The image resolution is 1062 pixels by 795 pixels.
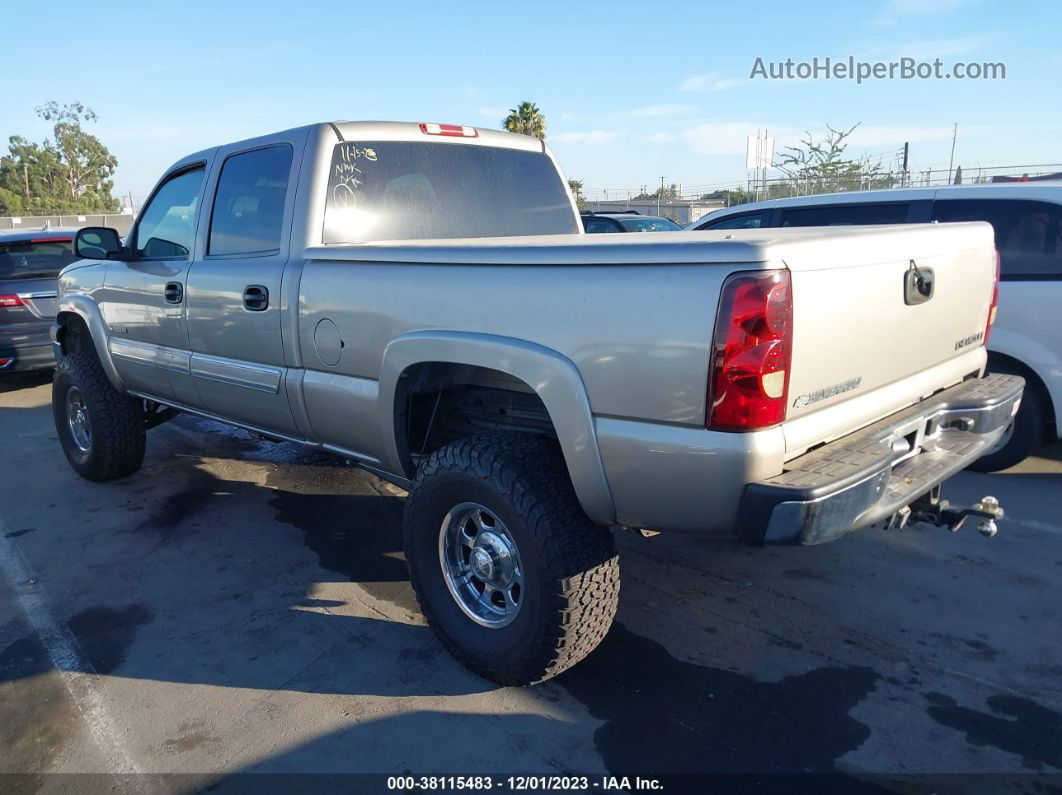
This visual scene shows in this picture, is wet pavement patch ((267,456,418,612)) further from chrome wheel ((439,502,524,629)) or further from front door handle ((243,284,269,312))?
front door handle ((243,284,269,312))

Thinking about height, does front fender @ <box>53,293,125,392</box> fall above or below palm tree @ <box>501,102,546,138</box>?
below

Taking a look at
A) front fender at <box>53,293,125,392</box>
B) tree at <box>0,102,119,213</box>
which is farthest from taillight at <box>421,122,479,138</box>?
tree at <box>0,102,119,213</box>

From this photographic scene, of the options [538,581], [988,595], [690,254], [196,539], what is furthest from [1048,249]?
[196,539]

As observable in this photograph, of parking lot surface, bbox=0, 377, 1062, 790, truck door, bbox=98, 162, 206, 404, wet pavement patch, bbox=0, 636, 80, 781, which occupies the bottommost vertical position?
wet pavement patch, bbox=0, 636, 80, 781

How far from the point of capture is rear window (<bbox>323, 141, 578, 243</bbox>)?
145 inches

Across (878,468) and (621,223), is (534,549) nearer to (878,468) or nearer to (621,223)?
(878,468)

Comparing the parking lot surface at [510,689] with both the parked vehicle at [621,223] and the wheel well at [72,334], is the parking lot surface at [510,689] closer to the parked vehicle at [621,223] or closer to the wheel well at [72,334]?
the wheel well at [72,334]

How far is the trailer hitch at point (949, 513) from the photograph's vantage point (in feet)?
9.64

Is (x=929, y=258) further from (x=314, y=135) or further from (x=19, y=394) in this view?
(x=19, y=394)

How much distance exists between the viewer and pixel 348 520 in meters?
4.70

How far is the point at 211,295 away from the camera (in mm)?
3998

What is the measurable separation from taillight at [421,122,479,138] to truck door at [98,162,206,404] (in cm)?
128

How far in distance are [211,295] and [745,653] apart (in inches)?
119

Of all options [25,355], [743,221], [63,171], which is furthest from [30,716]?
[63,171]
